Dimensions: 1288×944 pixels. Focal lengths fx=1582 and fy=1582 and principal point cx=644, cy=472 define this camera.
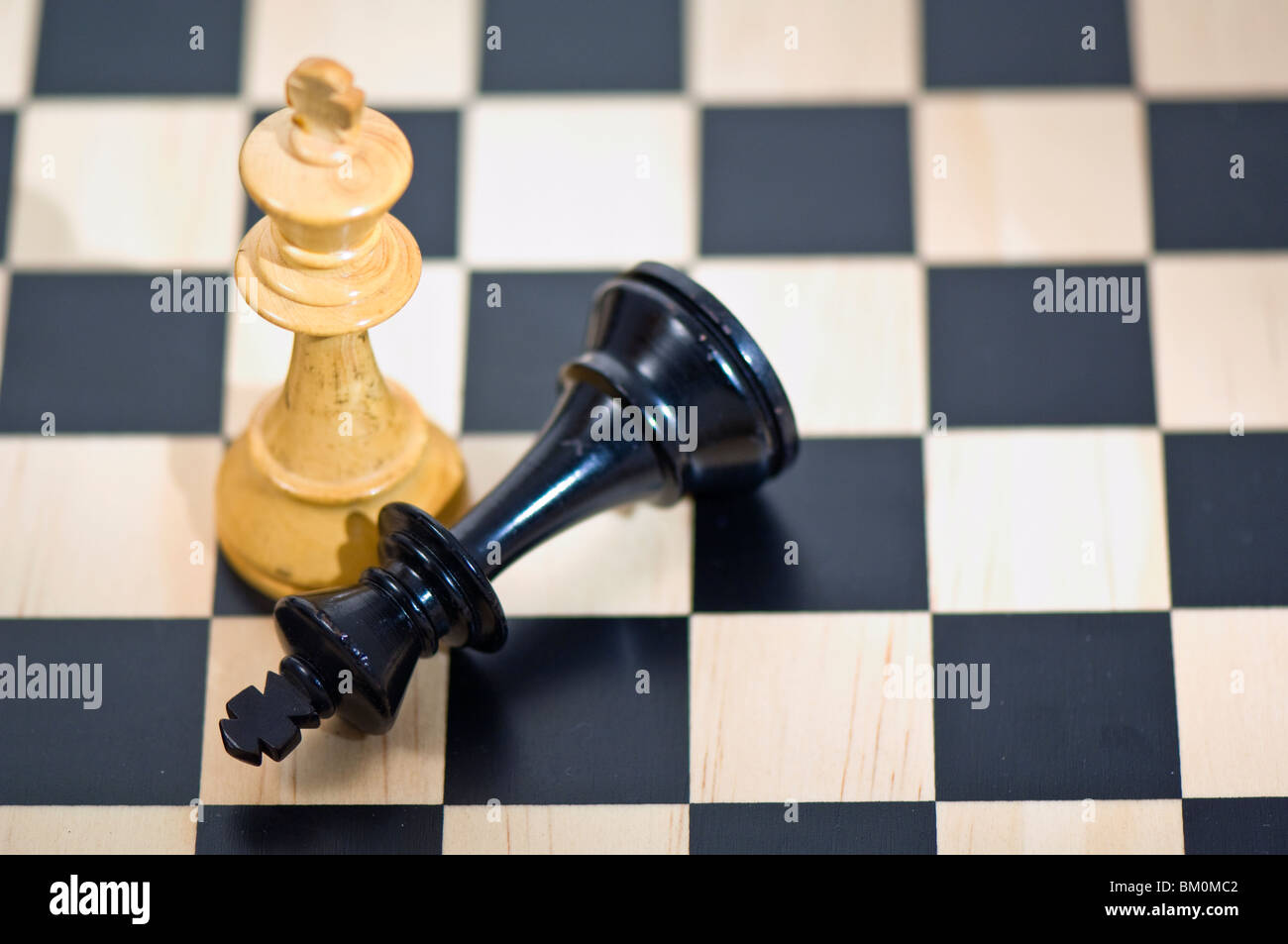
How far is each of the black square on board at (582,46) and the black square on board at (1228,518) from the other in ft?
2.74

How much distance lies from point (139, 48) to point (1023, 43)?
121cm

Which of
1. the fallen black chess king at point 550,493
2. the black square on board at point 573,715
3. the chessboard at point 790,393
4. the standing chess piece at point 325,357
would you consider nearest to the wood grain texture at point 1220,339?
the chessboard at point 790,393

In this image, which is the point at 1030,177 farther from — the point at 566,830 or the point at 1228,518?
the point at 566,830

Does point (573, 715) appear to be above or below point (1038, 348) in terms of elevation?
below

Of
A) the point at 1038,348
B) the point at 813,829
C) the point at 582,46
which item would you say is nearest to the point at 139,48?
the point at 582,46

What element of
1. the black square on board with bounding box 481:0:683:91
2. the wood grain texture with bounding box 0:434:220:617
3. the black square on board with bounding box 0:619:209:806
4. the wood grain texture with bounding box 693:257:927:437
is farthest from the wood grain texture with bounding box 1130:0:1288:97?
the black square on board with bounding box 0:619:209:806

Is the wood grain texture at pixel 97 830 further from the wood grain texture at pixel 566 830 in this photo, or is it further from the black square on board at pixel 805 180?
the black square on board at pixel 805 180

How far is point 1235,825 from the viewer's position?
67.1 inches

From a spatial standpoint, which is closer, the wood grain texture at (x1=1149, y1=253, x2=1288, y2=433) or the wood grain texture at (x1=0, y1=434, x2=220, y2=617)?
→ the wood grain texture at (x1=0, y1=434, x2=220, y2=617)

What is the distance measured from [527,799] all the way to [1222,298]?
107 centimetres

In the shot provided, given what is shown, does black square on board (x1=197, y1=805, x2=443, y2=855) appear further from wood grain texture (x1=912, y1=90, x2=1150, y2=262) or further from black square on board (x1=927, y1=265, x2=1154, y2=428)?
wood grain texture (x1=912, y1=90, x2=1150, y2=262)

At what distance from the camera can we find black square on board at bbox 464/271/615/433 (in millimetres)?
1924

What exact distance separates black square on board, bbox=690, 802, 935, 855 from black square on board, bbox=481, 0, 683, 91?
3.22ft
